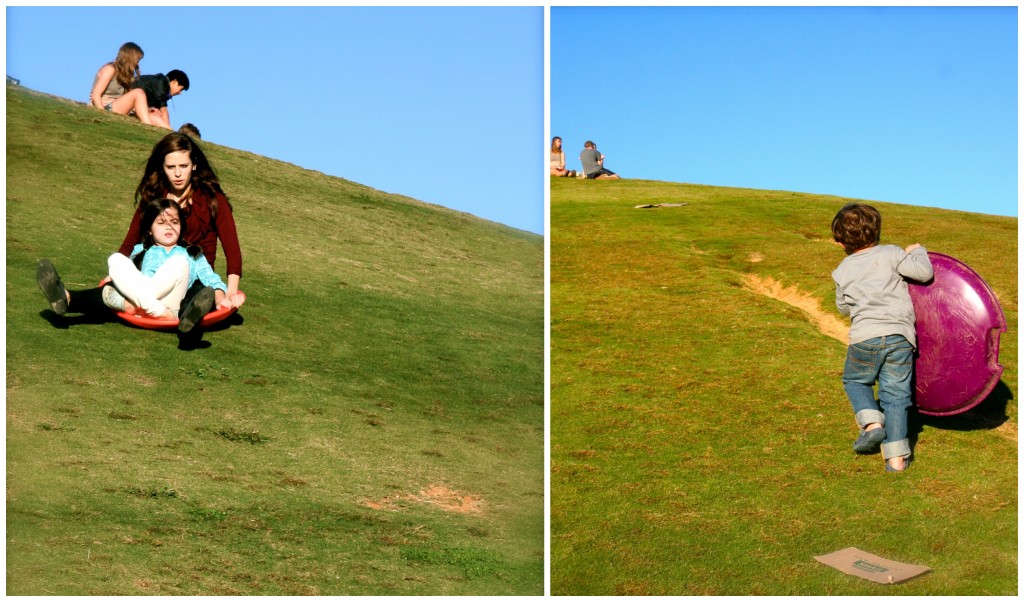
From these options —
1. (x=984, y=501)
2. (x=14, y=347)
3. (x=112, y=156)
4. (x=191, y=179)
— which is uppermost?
(x=112, y=156)

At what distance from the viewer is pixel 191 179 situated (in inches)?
298

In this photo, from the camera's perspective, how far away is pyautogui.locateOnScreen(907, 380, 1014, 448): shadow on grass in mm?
9727

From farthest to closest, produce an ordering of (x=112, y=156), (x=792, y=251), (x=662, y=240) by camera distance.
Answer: (x=662, y=240), (x=792, y=251), (x=112, y=156)

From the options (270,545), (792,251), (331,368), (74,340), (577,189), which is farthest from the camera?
(577,189)

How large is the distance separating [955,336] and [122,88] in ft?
22.8

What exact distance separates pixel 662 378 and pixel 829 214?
12788mm

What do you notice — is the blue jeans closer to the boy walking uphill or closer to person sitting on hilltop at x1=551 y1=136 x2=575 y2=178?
the boy walking uphill

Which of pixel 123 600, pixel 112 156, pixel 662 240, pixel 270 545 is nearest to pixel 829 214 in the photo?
pixel 662 240

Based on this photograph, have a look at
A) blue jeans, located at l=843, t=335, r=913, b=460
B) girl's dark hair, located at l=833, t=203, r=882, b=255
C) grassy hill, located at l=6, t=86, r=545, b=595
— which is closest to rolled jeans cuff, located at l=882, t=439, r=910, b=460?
blue jeans, located at l=843, t=335, r=913, b=460

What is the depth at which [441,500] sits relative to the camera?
12273mm

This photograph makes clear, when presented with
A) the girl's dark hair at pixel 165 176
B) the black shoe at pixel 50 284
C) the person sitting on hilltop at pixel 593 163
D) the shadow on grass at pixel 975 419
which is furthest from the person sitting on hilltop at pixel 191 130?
the person sitting on hilltop at pixel 593 163

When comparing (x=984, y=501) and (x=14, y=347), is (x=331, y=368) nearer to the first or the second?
(x=14, y=347)

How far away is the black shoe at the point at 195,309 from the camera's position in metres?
7.04

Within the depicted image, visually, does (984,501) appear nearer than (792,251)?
Yes
